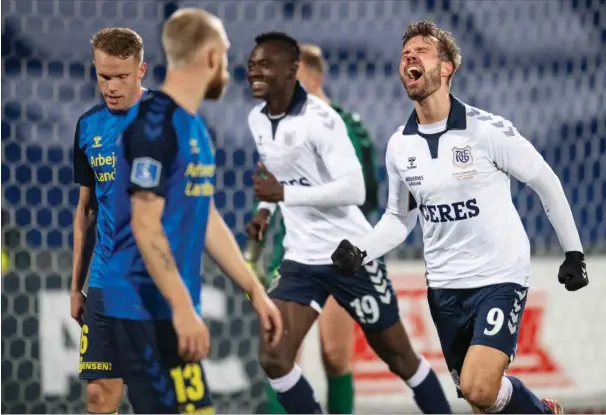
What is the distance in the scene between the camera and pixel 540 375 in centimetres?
636

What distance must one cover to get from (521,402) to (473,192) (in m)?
0.75

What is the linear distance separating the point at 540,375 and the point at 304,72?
215 cm

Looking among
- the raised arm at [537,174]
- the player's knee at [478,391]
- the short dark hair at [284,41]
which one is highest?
the short dark hair at [284,41]

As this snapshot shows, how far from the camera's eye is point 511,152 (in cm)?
394

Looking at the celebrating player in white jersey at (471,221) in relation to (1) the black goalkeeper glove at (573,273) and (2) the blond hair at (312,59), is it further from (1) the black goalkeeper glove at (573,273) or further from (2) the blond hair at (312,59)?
(2) the blond hair at (312,59)

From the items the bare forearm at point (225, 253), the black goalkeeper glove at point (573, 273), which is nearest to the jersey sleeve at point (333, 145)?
the black goalkeeper glove at point (573, 273)

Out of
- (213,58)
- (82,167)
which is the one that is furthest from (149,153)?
(82,167)

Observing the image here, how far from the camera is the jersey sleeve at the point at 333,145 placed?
15.5 ft

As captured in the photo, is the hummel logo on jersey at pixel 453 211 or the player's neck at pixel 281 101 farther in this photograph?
the player's neck at pixel 281 101

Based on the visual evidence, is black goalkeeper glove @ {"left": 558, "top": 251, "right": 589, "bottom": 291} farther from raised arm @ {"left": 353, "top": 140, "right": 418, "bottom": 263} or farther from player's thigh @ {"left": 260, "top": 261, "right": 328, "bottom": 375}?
player's thigh @ {"left": 260, "top": 261, "right": 328, "bottom": 375}

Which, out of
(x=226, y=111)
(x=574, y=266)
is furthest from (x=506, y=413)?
(x=226, y=111)

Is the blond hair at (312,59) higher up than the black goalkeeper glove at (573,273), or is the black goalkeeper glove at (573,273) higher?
the blond hair at (312,59)

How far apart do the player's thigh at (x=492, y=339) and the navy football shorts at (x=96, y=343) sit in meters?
1.17

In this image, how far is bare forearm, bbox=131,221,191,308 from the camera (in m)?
3.10
